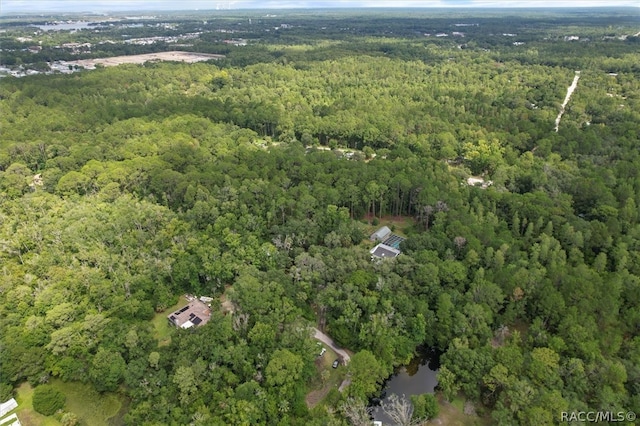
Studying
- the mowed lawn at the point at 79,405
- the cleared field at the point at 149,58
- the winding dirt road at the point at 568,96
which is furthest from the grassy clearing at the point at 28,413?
the cleared field at the point at 149,58

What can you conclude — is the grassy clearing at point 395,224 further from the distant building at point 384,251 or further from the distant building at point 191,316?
the distant building at point 191,316

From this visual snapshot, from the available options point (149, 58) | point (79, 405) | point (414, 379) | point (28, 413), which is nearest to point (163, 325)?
point (79, 405)

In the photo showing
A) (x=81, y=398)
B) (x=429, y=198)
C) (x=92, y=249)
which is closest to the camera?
(x=81, y=398)

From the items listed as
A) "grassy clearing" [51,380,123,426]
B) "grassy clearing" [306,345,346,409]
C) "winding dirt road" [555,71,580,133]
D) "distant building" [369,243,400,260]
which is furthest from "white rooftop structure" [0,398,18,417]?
"winding dirt road" [555,71,580,133]

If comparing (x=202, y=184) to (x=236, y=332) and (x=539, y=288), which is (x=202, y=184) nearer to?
(x=236, y=332)

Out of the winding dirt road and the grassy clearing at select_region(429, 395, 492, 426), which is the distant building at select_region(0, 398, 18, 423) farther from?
the winding dirt road

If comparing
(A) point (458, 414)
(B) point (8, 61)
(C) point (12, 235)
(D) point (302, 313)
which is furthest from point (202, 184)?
(B) point (8, 61)

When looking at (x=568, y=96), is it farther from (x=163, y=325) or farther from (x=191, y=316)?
(x=163, y=325)
